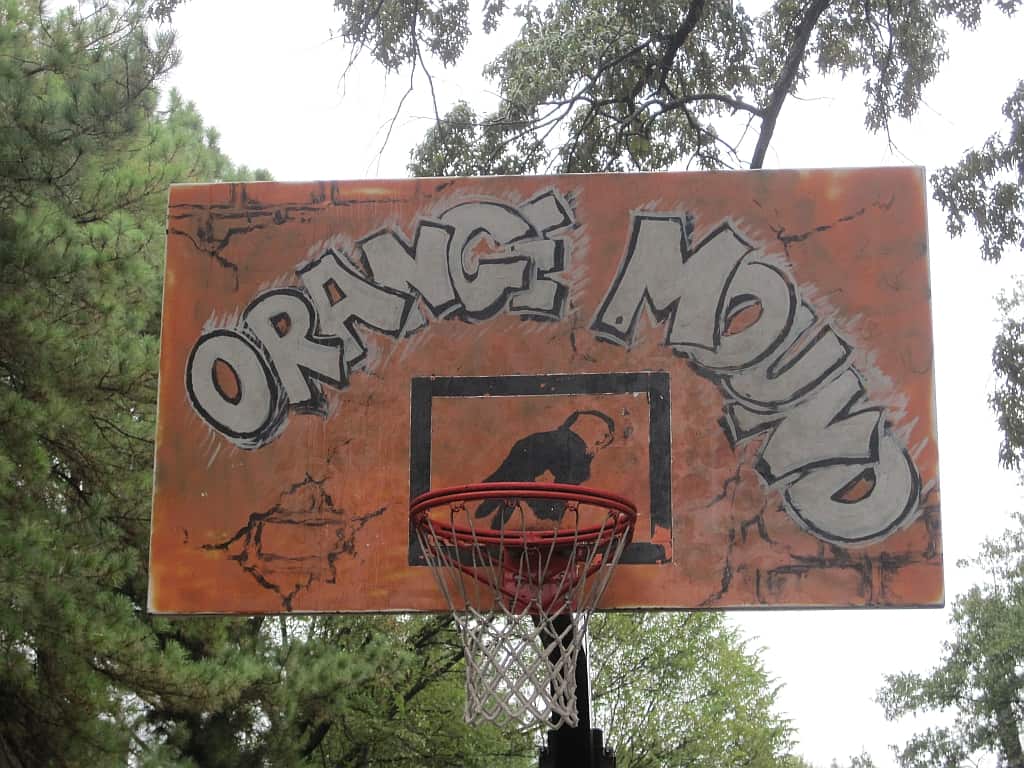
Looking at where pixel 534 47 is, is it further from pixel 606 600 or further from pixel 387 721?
pixel 387 721

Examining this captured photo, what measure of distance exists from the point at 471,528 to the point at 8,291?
410 centimetres

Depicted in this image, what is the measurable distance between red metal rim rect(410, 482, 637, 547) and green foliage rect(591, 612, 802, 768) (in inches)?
480

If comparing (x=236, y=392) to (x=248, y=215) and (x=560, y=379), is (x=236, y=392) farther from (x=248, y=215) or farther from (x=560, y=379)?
(x=560, y=379)

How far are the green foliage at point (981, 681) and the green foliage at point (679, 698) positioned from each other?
27.2ft

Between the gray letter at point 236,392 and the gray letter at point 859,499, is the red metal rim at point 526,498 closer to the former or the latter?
the gray letter at point 859,499

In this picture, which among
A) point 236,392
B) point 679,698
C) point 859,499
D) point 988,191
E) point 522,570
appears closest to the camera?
point 522,570

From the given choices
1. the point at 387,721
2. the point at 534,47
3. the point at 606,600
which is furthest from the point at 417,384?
the point at 387,721

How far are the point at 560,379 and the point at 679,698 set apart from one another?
13092 mm

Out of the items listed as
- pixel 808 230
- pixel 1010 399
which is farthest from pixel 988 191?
pixel 808 230

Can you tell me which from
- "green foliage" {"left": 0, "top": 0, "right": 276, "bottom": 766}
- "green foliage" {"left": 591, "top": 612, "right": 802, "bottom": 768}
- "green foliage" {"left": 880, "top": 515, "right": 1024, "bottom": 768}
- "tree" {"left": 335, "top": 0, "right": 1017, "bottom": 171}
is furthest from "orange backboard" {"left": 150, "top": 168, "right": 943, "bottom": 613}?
"green foliage" {"left": 880, "top": 515, "right": 1024, "bottom": 768}

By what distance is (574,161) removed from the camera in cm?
1219

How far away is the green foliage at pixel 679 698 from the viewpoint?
18031mm

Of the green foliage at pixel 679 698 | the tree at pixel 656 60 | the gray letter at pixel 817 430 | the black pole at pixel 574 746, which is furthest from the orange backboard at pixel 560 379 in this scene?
the green foliage at pixel 679 698

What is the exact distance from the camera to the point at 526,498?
230 inches
